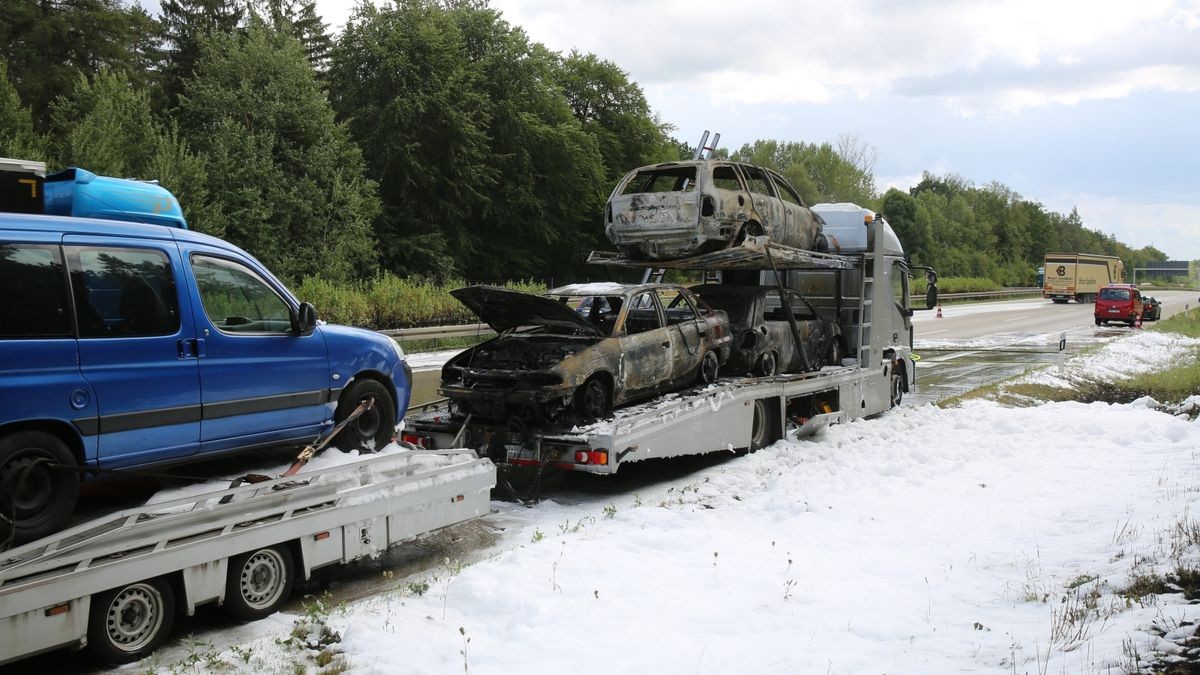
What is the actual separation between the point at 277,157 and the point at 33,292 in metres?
32.3

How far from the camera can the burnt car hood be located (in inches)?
343

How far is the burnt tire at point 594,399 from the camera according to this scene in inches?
335

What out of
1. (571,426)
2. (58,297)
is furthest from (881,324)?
(58,297)

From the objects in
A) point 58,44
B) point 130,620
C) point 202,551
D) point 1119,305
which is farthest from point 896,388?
point 58,44

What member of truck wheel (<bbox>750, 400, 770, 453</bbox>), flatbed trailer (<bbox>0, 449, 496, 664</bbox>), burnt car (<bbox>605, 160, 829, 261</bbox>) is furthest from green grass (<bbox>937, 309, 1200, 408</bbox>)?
flatbed trailer (<bbox>0, 449, 496, 664</bbox>)

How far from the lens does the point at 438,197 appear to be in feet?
148

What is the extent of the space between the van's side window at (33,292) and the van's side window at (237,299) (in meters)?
0.87

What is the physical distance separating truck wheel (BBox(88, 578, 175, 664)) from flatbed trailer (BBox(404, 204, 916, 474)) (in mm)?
3679

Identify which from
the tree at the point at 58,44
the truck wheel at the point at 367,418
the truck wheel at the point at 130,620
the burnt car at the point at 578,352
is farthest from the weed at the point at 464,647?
the tree at the point at 58,44

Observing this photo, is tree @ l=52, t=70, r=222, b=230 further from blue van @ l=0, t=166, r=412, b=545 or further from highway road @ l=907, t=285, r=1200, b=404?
blue van @ l=0, t=166, r=412, b=545

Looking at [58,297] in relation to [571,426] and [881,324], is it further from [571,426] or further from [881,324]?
[881,324]

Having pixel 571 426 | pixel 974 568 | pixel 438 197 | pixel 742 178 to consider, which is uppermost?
pixel 438 197

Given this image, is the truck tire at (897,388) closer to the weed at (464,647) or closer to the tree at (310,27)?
the weed at (464,647)

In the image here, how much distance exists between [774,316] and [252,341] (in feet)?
27.6
